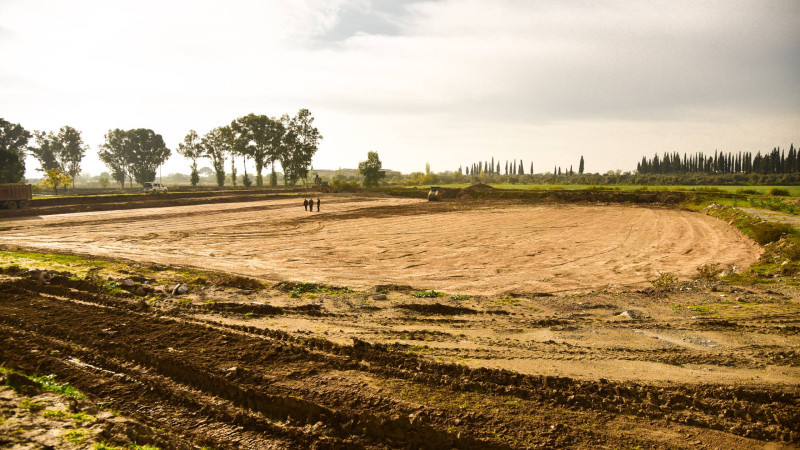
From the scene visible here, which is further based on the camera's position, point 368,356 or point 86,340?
point 86,340

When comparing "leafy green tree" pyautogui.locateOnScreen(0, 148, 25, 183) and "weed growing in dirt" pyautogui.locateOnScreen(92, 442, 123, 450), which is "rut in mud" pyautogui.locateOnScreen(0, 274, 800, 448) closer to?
"weed growing in dirt" pyautogui.locateOnScreen(92, 442, 123, 450)

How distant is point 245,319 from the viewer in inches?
330

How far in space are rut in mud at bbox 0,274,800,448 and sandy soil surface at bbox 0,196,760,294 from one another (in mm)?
5865

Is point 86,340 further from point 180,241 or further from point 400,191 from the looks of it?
point 400,191

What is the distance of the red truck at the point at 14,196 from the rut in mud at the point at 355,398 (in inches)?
1478

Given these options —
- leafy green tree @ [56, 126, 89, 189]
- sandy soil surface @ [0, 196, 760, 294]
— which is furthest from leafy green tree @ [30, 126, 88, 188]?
sandy soil surface @ [0, 196, 760, 294]

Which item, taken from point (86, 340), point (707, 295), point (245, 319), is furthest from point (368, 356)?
point (707, 295)

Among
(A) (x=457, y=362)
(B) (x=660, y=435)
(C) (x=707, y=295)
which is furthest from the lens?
(C) (x=707, y=295)

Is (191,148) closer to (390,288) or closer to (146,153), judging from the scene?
(146,153)

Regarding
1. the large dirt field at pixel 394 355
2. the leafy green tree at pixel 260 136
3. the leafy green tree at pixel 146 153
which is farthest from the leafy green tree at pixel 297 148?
the large dirt field at pixel 394 355

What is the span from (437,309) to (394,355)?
302cm

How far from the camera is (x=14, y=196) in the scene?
113 feet

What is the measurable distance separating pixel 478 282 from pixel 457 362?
6.75 metres

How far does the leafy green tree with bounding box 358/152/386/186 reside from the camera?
8006cm
